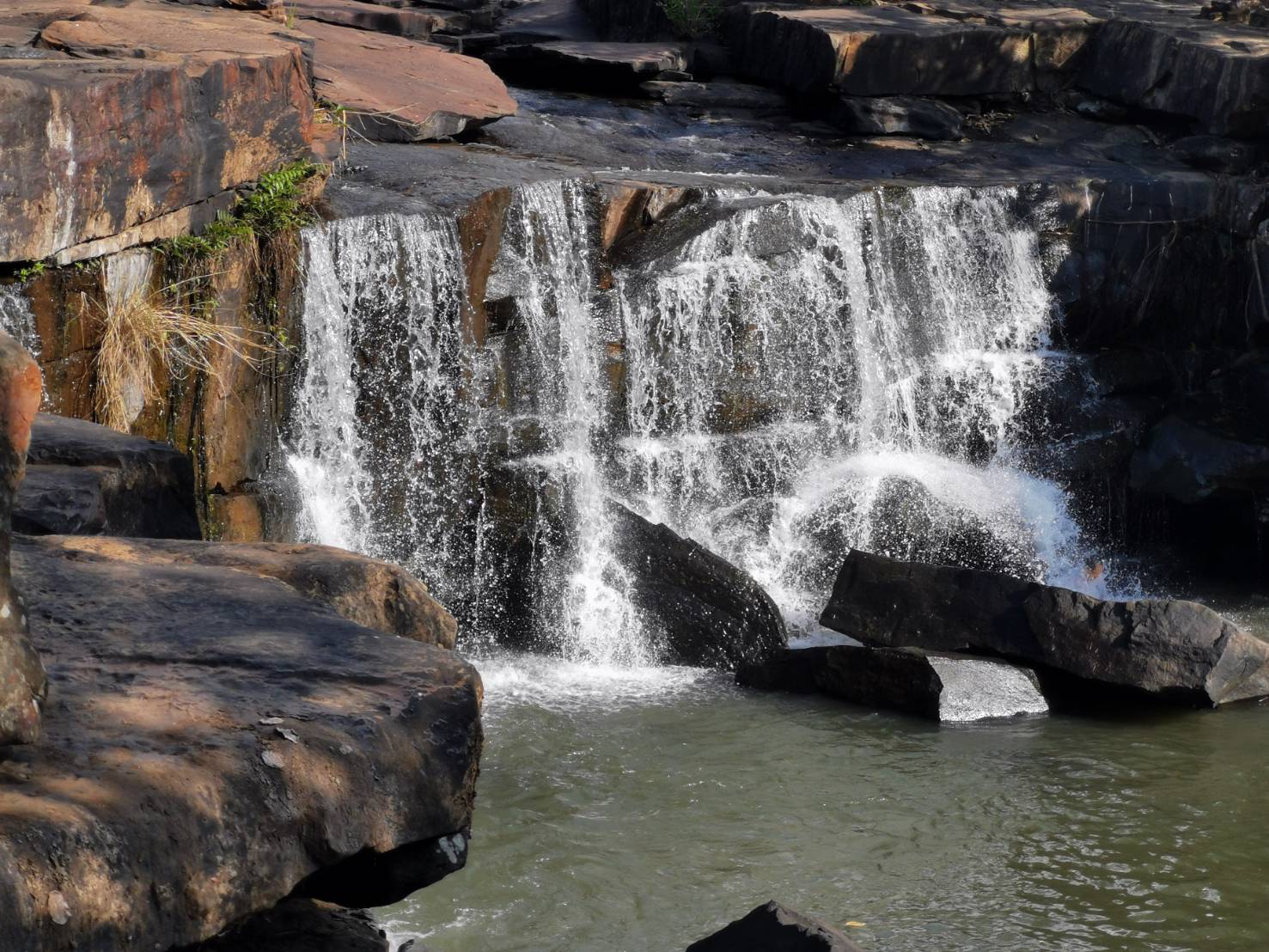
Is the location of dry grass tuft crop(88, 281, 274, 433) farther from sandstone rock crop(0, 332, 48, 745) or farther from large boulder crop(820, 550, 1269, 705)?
sandstone rock crop(0, 332, 48, 745)

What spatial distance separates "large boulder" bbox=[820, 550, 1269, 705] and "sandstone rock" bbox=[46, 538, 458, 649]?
428cm

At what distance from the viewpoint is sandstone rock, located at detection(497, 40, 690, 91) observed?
1271 cm

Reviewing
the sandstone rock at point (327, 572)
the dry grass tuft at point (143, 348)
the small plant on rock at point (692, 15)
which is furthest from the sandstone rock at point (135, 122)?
the small plant on rock at point (692, 15)

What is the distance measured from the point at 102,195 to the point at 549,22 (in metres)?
9.34

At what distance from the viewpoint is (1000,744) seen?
6.98m

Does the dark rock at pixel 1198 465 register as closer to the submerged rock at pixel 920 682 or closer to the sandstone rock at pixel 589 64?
the submerged rock at pixel 920 682

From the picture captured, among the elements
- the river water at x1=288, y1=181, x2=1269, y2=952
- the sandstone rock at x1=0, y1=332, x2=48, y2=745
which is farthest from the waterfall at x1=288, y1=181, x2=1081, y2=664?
the sandstone rock at x1=0, y1=332, x2=48, y2=745

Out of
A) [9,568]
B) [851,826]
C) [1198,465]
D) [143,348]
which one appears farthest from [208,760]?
[1198,465]

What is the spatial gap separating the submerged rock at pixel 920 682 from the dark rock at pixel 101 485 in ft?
11.5

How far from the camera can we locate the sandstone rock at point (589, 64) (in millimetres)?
12711

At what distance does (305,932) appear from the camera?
3.48 meters

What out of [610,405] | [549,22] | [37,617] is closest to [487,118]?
[610,405]

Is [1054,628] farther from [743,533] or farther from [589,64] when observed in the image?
[589,64]

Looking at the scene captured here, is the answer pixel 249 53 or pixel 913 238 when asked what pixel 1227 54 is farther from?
pixel 249 53
